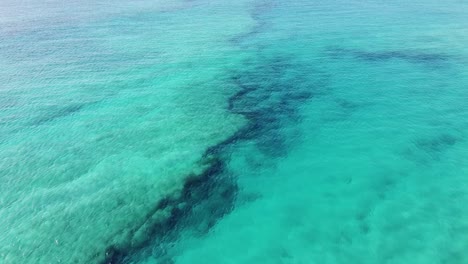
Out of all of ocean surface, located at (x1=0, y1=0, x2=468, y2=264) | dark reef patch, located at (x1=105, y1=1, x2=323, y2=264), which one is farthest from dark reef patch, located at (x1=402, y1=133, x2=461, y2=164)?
dark reef patch, located at (x1=105, y1=1, x2=323, y2=264)

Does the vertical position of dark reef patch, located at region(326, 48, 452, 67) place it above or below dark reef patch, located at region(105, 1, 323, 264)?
above

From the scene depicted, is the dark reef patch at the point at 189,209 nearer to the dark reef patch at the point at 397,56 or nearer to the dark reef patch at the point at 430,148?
the dark reef patch at the point at 430,148

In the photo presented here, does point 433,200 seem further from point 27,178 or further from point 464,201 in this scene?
point 27,178

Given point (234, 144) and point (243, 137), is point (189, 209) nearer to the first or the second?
point (234, 144)

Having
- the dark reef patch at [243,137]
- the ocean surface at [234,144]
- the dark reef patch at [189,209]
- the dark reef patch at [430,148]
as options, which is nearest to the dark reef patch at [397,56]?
the ocean surface at [234,144]

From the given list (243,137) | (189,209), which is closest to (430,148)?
(243,137)

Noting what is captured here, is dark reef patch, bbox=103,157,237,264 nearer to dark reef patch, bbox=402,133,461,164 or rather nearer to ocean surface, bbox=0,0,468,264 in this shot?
ocean surface, bbox=0,0,468,264

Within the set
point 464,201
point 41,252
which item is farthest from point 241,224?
point 464,201
